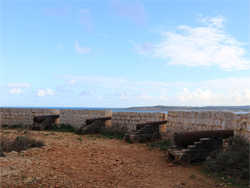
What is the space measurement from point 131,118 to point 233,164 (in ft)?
25.7

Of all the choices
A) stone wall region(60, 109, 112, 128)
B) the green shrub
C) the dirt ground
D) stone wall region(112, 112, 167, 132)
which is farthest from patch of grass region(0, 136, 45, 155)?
stone wall region(60, 109, 112, 128)

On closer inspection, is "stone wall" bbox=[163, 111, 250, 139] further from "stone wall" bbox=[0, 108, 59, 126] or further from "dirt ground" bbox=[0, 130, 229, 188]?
"stone wall" bbox=[0, 108, 59, 126]

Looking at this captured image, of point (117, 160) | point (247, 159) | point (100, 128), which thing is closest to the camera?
point (247, 159)

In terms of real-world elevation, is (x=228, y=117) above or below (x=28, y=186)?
above

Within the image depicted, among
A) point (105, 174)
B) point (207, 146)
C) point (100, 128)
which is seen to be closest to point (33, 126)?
point (100, 128)

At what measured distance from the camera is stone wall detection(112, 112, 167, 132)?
11.6m

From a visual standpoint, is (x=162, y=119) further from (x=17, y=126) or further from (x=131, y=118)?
(x=17, y=126)

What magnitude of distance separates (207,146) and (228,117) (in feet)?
6.18

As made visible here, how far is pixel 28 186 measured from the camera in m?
4.25

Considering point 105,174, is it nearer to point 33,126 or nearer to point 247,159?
point 247,159

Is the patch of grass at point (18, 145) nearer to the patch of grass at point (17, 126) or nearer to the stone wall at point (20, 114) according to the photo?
the stone wall at point (20, 114)

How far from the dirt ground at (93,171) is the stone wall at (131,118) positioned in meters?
4.33

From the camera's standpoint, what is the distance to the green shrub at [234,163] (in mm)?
4840

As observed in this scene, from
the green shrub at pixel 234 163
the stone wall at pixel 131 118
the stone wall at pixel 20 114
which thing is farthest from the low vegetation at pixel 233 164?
the stone wall at pixel 20 114
